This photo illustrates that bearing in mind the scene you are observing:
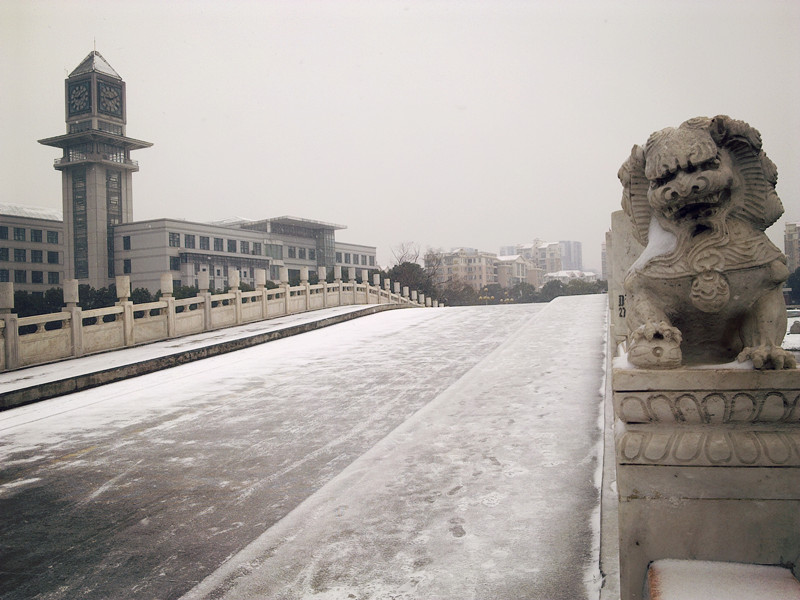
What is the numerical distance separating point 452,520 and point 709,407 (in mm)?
1793

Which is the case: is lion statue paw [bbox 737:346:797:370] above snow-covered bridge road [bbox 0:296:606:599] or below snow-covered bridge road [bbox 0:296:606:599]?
above

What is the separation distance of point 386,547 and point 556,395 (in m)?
3.55

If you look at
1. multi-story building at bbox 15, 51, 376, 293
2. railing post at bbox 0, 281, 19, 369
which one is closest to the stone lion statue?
railing post at bbox 0, 281, 19, 369

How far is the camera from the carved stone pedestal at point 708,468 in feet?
6.87

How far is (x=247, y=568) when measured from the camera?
3.11 m

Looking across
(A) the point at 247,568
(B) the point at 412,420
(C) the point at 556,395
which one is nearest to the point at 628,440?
(A) the point at 247,568

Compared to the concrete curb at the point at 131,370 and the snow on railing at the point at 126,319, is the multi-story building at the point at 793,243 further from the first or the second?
the snow on railing at the point at 126,319

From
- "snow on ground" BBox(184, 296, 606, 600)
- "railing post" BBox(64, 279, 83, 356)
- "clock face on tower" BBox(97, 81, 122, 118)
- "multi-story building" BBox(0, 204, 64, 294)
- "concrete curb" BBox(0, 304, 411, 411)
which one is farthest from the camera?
"clock face on tower" BBox(97, 81, 122, 118)

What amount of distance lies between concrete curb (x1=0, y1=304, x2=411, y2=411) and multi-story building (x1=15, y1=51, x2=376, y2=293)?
32710mm

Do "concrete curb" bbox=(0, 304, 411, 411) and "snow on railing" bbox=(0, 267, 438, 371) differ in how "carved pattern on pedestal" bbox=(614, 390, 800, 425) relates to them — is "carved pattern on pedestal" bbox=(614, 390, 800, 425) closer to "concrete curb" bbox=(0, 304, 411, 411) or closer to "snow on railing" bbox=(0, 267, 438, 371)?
"concrete curb" bbox=(0, 304, 411, 411)

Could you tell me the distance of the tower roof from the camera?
4797 centimetres

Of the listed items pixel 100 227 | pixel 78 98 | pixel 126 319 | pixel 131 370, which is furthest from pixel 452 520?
pixel 78 98

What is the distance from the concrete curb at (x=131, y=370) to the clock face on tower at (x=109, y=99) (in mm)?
41370

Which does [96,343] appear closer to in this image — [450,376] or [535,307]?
[450,376]
